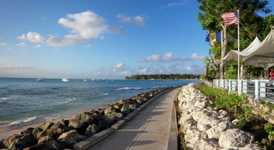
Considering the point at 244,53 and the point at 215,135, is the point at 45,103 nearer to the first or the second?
the point at 244,53

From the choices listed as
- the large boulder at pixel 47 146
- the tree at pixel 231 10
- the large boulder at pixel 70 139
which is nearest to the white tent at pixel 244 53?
the tree at pixel 231 10

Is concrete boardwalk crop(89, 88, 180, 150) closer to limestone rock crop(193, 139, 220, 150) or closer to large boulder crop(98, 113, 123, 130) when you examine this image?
large boulder crop(98, 113, 123, 130)

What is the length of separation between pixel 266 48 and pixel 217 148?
8198mm

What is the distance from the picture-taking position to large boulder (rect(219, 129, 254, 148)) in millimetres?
3651

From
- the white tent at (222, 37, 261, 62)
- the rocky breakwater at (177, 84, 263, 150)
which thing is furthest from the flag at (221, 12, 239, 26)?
the rocky breakwater at (177, 84, 263, 150)

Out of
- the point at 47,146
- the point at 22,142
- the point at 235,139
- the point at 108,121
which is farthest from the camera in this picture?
the point at 108,121

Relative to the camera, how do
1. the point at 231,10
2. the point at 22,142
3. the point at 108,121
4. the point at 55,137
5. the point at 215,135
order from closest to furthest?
the point at 215,135 < the point at 22,142 < the point at 55,137 < the point at 108,121 < the point at 231,10

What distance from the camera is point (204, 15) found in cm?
2314

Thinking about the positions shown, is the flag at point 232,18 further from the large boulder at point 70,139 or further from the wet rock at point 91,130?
the large boulder at point 70,139

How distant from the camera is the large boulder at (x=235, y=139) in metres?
3.65

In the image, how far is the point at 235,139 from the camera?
372cm

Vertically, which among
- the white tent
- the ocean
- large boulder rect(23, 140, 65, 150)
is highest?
the white tent

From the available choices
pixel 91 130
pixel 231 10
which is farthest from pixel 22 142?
pixel 231 10

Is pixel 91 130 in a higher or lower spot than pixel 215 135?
lower
